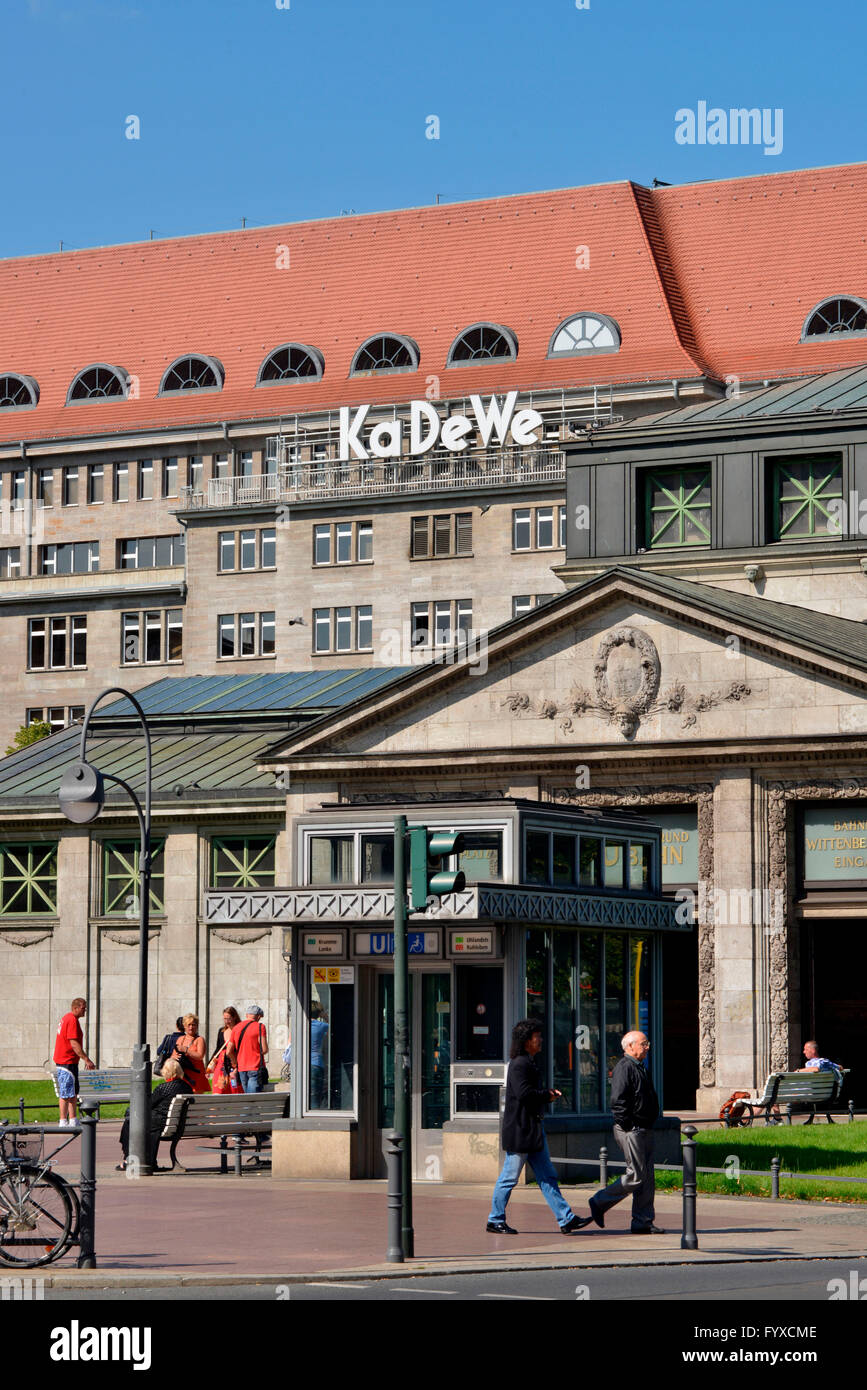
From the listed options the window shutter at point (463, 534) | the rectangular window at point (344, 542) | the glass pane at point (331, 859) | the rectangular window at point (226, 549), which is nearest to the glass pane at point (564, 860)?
the glass pane at point (331, 859)

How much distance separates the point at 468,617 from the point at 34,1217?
67.8 metres

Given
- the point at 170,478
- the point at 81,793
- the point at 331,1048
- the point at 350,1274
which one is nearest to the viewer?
the point at 350,1274

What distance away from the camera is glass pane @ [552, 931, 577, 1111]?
29391mm

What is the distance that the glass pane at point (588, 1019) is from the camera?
98.1 ft

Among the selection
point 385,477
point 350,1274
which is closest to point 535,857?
point 350,1274

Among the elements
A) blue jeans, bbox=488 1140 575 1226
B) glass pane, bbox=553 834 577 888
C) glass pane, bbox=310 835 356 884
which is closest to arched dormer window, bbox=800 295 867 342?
glass pane, bbox=553 834 577 888

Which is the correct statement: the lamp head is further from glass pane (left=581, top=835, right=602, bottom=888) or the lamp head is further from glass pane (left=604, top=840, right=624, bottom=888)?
glass pane (left=604, top=840, right=624, bottom=888)

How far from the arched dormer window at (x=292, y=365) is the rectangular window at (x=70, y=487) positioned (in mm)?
9037

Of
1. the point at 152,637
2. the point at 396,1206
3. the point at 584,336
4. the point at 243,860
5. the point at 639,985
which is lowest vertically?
the point at 396,1206

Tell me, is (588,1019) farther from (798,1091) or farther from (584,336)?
(584,336)

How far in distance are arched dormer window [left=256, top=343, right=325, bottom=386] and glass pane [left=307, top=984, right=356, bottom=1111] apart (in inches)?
2707

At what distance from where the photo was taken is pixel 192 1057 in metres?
35.0

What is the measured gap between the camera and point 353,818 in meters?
30.7
